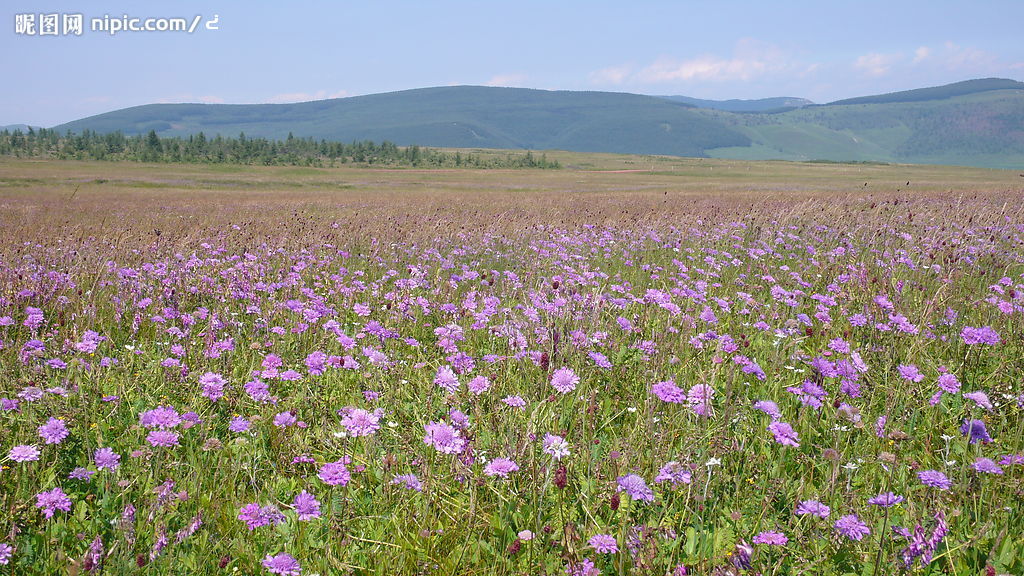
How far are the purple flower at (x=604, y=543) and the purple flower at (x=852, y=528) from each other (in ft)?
2.38

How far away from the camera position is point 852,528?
188cm

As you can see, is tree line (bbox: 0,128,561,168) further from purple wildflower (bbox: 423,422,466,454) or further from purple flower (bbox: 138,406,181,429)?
purple wildflower (bbox: 423,422,466,454)

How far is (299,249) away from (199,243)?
1.67 metres

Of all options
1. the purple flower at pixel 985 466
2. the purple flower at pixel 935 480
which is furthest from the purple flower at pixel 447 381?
the purple flower at pixel 985 466

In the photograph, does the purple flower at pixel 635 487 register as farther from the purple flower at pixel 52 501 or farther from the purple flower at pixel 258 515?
the purple flower at pixel 52 501

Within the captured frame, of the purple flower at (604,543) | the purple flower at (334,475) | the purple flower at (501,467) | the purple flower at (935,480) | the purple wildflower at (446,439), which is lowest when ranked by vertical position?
the purple flower at (604,543)

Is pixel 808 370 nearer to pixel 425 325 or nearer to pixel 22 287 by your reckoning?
pixel 425 325

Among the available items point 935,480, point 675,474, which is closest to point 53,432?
point 675,474

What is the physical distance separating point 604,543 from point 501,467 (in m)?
0.44

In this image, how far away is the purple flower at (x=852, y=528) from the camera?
1857mm

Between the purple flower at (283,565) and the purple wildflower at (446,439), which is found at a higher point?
the purple wildflower at (446,439)

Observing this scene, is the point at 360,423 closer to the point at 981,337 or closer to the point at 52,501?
the point at 52,501

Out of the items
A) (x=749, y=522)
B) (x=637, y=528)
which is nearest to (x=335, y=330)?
(x=637, y=528)

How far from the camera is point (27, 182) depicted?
32812 millimetres
